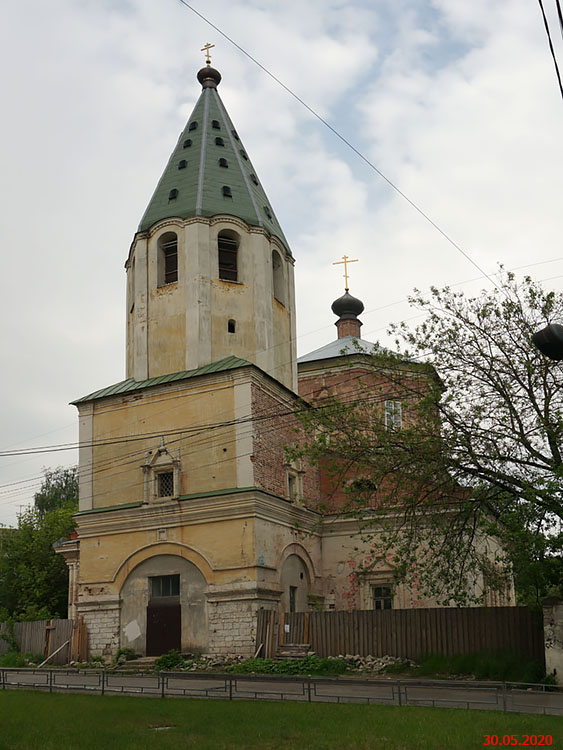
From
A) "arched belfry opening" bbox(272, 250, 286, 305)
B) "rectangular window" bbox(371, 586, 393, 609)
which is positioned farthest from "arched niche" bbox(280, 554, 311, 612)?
"arched belfry opening" bbox(272, 250, 286, 305)

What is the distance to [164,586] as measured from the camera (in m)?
25.8

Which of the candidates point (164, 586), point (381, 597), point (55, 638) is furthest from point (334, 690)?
point (55, 638)

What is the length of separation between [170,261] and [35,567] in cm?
2094

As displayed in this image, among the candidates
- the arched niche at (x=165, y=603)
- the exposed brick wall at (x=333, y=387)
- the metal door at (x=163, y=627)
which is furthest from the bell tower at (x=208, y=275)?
the metal door at (x=163, y=627)

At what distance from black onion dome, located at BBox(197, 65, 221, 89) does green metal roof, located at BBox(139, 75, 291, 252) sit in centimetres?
111

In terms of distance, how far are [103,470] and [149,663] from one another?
22.0 ft

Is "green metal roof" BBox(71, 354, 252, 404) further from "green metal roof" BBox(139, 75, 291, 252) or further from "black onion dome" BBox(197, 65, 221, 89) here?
"black onion dome" BBox(197, 65, 221, 89)

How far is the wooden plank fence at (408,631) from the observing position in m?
20.8

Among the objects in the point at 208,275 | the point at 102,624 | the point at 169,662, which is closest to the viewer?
the point at 169,662

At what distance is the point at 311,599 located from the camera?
2892 centimetres

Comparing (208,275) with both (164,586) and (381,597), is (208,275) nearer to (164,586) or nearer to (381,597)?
(164,586)

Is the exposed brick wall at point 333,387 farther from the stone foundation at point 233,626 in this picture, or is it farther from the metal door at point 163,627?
the metal door at point 163,627

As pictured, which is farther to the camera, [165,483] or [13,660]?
[13,660]

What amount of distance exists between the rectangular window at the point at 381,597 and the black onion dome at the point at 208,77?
70.6ft
